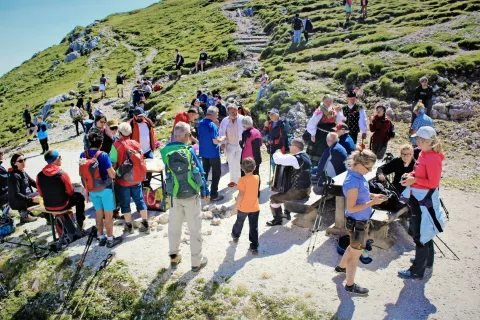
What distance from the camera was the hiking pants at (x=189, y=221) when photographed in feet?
22.6

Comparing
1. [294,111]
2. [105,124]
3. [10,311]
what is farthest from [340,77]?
[10,311]

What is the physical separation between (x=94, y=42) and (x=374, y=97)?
65.7 metres

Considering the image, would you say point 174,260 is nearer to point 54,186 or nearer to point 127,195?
point 127,195

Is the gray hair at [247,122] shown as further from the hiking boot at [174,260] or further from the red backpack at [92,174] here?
the hiking boot at [174,260]

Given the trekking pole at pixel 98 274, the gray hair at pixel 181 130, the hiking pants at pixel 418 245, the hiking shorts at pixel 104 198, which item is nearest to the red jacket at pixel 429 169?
the hiking pants at pixel 418 245

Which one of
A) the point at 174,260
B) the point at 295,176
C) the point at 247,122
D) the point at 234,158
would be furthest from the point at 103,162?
the point at 234,158

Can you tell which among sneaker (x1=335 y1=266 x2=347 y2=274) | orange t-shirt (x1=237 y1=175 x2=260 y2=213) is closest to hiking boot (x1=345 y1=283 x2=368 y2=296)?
sneaker (x1=335 y1=266 x2=347 y2=274)

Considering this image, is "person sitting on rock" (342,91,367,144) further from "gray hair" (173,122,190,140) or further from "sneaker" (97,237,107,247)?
"sneaker" (97,237,107,247)

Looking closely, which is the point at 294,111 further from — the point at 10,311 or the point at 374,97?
the point at 10,311

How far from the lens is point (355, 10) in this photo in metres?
40.2

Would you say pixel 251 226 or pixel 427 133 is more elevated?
pixel 427 133

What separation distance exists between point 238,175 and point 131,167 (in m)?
4.09

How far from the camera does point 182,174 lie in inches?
262

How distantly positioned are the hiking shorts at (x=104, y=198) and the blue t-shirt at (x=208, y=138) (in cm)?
304
